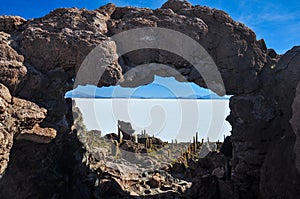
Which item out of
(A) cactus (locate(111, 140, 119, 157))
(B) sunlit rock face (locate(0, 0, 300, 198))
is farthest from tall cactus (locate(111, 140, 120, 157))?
(B) sunlit rock face (locate(0, 0, 300, 198))

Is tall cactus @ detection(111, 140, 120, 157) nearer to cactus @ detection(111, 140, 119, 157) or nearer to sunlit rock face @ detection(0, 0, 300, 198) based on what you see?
cactus @ detection(111, 140, 119, 157)

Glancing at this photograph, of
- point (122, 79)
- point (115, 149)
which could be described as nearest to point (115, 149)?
point (115, 149)

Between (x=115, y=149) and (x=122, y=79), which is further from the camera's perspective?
(x=115, y=149)

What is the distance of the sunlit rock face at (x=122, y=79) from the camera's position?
18.6 feet

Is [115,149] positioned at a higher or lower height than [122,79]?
lower

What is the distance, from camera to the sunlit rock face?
5668mm

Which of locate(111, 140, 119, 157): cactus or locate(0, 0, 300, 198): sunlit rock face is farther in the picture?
locate(111, 140, 119, 157): cactus

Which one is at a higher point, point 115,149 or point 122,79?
point 122,79

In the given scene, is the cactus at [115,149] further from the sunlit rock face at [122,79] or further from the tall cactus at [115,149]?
the sunlit rock face at [122,79]

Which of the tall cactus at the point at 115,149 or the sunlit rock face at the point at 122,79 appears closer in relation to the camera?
the sunlit rock face at the point at 122,79

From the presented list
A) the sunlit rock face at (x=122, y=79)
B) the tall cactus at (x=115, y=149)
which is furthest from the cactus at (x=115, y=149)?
the sunlit rock face at (x=122, y=79)

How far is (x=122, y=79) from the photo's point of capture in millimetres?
6609

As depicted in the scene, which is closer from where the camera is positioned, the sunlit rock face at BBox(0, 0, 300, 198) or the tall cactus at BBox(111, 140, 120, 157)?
the sunlit rock face at BBox(0, 0, 300, 198)

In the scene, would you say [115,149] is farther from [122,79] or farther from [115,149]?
[122,79]
